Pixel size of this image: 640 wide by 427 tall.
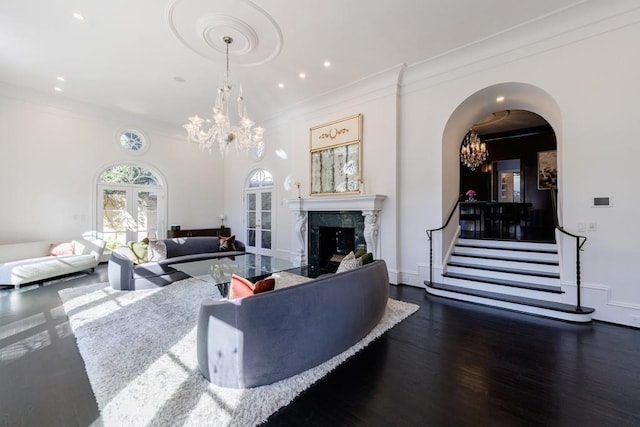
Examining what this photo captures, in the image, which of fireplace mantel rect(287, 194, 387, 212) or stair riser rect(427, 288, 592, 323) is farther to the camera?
fireplace mantel rect(287, 194, 387, 212)

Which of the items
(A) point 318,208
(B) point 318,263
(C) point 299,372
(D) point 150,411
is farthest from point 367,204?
(D) point 150,411

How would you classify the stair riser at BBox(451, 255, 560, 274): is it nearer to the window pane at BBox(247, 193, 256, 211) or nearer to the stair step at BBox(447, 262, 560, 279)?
the stair step at BBox(447, 262, 560, 279)

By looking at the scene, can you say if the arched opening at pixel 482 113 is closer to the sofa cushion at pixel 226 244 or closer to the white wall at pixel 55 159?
the sofa cushion at pixel 226 244

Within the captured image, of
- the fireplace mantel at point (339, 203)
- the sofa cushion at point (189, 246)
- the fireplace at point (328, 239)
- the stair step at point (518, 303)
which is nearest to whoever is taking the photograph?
the stair step at point (518, 303)

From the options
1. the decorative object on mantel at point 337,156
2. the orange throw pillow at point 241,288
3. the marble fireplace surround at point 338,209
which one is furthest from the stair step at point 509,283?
the orange throw pillow at point 241,288

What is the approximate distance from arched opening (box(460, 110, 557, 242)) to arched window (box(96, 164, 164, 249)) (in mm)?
8803

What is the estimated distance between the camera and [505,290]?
4000 millimetres

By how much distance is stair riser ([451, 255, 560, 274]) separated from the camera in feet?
13.5

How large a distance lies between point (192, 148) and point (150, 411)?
8.11 m

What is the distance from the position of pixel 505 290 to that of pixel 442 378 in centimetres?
253

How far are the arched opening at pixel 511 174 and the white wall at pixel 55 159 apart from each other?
9.11 metres

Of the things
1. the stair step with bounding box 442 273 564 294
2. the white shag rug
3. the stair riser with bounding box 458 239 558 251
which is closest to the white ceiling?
the stair riser with bounding box 458 239 558 251

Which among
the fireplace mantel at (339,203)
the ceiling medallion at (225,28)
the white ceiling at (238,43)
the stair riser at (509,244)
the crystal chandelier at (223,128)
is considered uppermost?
the white ceiling at (238,43)

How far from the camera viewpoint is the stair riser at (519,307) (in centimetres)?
330
